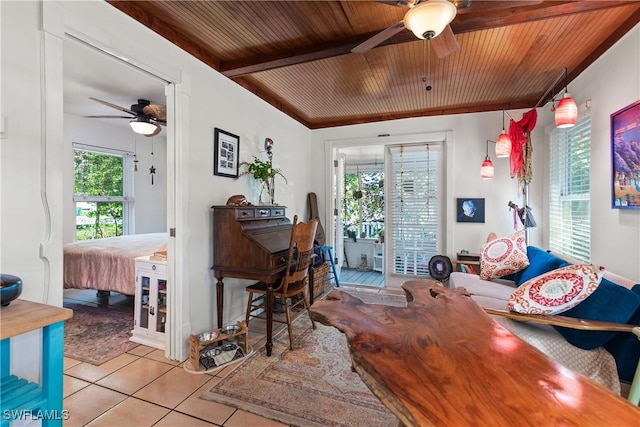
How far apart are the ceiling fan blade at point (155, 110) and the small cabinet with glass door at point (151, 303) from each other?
Result: 1.90 m

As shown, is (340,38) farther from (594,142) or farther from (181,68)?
(594,142)

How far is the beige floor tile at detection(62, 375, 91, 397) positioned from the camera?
2.01 meters

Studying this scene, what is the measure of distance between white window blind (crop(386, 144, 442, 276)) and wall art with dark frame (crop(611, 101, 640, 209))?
215 centimetres

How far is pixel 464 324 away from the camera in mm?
1281

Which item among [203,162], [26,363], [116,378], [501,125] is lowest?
[116,378]

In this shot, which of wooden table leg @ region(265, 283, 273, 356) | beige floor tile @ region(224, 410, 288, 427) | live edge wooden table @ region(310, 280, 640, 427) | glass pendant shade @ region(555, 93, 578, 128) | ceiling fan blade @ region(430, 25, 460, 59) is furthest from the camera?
wooden table leg @ region(265, 283, 273, 356)

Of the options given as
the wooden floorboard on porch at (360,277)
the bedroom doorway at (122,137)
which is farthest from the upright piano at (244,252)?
the wooden floorboard on porch at (360,277)

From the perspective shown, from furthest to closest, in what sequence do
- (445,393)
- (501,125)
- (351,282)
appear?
(351,282) < (501,125) < (445,393)

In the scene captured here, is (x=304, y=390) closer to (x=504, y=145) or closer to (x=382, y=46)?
(x=382, y=46)

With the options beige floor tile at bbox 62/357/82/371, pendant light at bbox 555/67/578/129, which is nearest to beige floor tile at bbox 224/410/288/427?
beige floor tile at bbox 62/357/82/371

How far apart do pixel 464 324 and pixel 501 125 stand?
3636 mm

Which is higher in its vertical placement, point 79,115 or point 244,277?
point 79,115

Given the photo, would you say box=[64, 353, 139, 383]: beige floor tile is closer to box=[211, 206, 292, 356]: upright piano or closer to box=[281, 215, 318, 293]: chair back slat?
box=[211, 206, 292, 356]: upright piano

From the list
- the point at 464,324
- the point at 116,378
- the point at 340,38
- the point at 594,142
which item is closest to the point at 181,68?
the point at 340,38
